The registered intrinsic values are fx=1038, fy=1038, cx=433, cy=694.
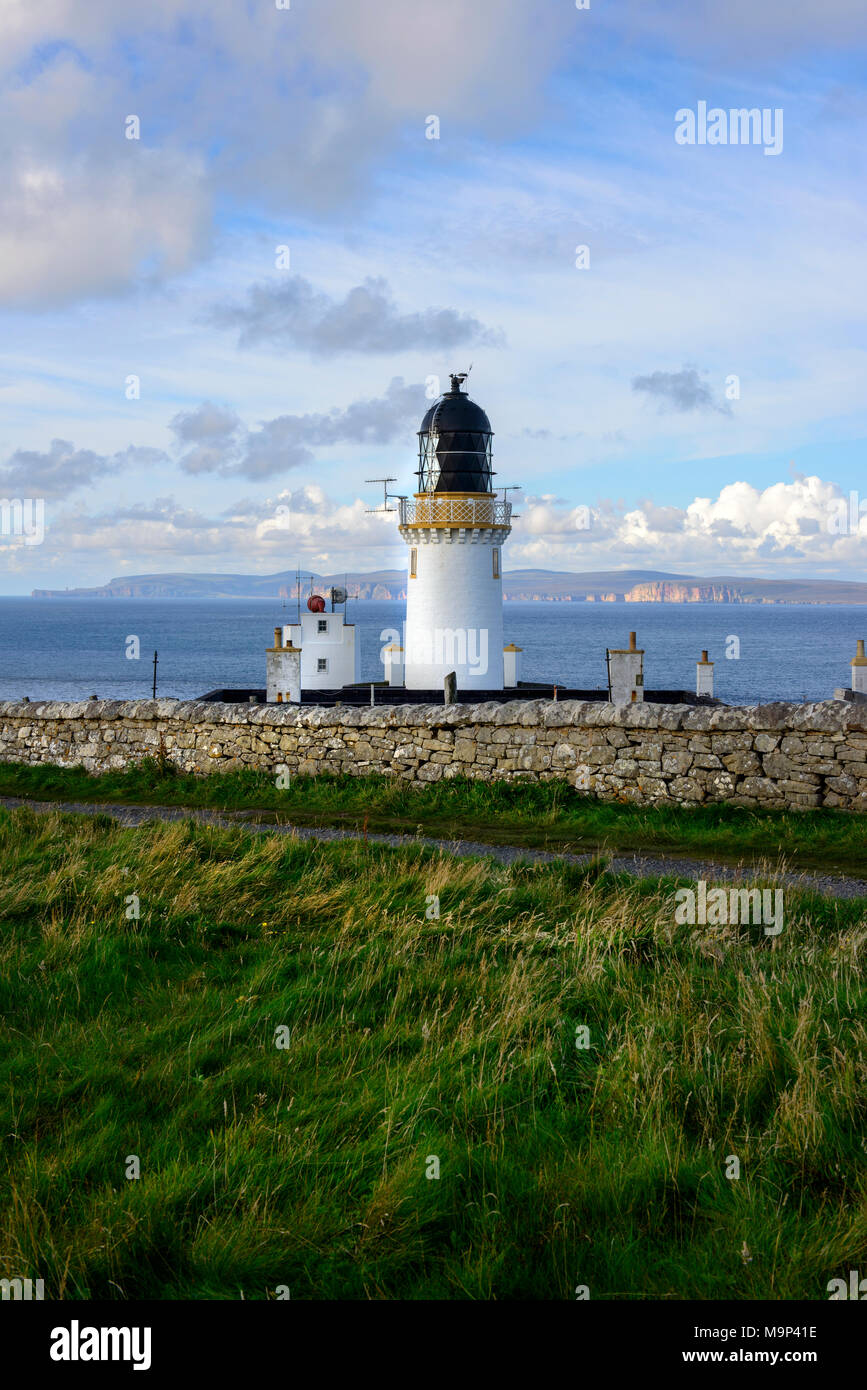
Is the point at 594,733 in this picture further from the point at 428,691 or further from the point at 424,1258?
the point at 428,691

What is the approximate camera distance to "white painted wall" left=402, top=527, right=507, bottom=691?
1243 inches

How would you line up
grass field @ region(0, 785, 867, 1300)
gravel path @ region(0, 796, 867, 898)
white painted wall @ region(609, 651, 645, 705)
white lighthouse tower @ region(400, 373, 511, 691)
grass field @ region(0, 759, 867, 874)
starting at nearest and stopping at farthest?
grass field @ region(0, 785, 867, 1300)
gravel path @ region(0, 796, 867, 898)
grass field @ region(0, 759, 867, 874)
white painted wall @ region(609, 651, 645, 705)
white lighthouse tower @ region(400, 373, 511, 691)

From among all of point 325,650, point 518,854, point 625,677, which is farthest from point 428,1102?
point 325,650

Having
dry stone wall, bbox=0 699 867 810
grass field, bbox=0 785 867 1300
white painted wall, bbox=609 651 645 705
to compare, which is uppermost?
white painted wall, bbox=609 651 645 705

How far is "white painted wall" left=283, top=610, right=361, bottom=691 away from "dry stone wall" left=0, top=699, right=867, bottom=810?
22372 millimetres

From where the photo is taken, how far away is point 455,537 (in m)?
31.3

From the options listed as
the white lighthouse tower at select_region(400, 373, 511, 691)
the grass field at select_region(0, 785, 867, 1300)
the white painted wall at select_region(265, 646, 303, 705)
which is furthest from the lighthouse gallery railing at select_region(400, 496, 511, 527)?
the grass field at select_region(0, 785, 867, 1300)

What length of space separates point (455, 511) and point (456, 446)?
7.04 ft

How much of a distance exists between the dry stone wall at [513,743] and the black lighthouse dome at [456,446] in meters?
17.4

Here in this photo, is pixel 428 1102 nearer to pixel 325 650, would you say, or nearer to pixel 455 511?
pixel 455 511

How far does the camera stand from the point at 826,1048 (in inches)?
182

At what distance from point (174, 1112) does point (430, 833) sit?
272 inches

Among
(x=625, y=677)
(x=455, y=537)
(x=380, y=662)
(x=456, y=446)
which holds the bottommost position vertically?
(x=625, y=677)

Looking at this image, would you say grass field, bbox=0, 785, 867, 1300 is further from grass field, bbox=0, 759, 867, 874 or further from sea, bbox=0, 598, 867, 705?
sea, bbox=0, 598, 867, 705
